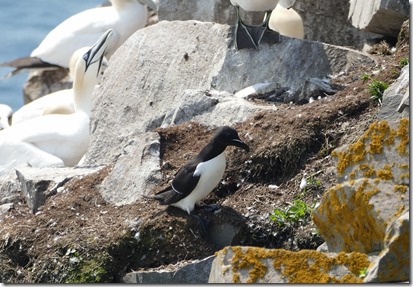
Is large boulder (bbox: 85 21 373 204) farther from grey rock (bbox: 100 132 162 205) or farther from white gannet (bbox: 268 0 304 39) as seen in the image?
white gannet (bbox: 268 0 304 39)

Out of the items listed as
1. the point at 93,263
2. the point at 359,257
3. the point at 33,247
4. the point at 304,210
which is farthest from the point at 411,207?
the point at 33,247

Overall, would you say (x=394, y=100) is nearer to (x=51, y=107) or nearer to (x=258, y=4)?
(x=258, y=4)

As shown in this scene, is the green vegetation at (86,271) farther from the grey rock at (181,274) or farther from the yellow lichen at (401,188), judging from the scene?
the yellow lichen at (401,188)

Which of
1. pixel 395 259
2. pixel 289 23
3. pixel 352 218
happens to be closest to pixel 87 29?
pixel 289 23

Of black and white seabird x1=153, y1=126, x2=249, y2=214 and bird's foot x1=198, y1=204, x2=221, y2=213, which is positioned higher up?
black and white seabird x1=153, y1=126, x2=249, y2=214

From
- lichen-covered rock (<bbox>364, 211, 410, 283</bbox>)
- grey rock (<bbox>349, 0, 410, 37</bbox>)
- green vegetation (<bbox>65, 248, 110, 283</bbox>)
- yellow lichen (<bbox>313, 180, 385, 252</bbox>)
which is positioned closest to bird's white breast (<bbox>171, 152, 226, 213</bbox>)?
green vegetation (<bbox>65, 248, 110, 283</bbox>)

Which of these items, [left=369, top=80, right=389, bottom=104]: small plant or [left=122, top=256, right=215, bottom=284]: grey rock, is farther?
[left=369, top=80, right=389, bottom=104]: small plant

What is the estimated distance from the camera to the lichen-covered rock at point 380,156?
22.8ft

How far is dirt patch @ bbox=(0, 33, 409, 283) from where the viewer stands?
7.84 m

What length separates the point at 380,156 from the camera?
7.10 meters

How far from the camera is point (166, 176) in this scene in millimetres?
8617

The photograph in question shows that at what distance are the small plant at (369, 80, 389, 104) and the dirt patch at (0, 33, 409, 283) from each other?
0.04m

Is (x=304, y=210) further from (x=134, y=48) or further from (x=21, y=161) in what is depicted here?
(x=21, y=161)

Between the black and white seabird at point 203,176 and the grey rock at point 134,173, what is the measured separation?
1.89ft
